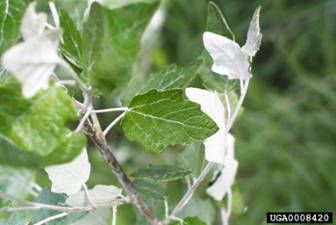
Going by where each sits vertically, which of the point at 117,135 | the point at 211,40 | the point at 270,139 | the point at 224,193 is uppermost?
the point at 211,40

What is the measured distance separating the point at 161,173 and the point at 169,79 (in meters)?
0.09

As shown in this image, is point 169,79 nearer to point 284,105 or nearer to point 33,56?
point 33,56

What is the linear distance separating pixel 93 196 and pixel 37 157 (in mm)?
139

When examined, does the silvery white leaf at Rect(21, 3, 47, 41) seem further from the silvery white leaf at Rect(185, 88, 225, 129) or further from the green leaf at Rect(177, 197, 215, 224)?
the green leaf at Rect(177, 197, 215, 224)

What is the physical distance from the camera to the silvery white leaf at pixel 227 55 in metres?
0.41

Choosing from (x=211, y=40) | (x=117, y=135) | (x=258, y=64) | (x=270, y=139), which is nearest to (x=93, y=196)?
(x=211, y=40)

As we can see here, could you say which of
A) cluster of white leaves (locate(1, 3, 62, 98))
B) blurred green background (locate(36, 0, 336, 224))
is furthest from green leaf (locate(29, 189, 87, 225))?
blurred green background (locate(36, 0, 336, 224))

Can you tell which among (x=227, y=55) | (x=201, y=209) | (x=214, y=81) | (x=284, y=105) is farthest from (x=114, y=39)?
(x=284, y=105)

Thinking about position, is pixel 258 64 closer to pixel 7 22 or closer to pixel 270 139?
pixel 270 139

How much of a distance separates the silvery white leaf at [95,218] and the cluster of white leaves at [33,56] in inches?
8.5

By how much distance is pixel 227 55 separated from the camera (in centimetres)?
42

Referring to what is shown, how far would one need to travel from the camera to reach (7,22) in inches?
12.8

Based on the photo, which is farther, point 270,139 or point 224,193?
point 270,139

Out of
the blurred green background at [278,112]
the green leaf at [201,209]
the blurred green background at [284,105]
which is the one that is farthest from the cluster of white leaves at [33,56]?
the blurred green background at [284,105]
